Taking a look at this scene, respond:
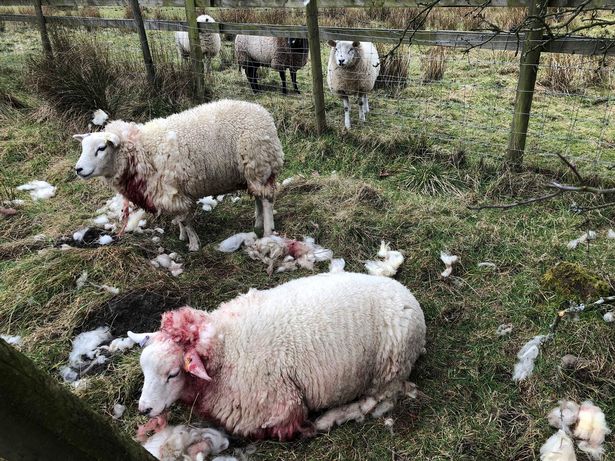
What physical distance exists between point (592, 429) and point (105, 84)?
6373 millimetres

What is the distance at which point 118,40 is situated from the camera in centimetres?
984

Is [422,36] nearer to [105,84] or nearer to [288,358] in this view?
[288,358]

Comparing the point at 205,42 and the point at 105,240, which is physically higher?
the point at 205,42

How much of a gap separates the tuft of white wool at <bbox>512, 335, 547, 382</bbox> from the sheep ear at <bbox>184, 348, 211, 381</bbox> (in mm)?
1733

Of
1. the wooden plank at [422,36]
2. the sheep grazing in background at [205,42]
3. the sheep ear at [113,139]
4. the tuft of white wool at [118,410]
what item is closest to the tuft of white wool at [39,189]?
the sheep ear at [113,139]

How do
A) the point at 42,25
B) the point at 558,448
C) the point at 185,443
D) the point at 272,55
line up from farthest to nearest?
the point at 272,55 → the point at 42,25 → the point at 185,443 → the point at 558,448

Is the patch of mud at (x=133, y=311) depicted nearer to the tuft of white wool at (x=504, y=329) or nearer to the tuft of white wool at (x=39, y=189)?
the tuft of white wool at (x=504, y=329)

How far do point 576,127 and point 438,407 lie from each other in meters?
4.37

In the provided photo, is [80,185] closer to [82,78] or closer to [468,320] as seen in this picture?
[82,78]

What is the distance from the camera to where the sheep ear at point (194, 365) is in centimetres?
229

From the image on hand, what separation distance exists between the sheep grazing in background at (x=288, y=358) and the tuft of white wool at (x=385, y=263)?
34.3 inches

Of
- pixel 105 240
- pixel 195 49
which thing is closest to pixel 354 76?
pixel 195 49

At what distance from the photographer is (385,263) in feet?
12.2

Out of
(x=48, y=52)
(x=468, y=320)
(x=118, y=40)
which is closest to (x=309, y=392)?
(x=468, y=320)
